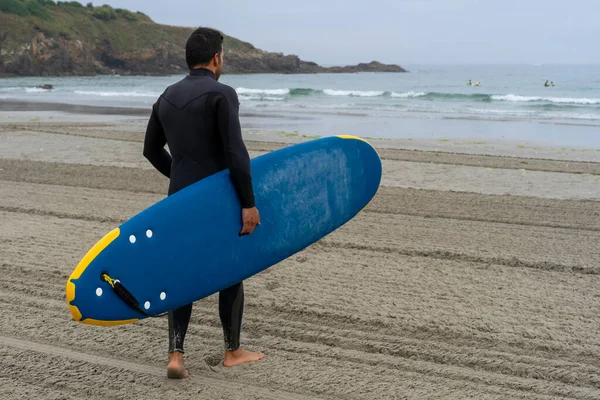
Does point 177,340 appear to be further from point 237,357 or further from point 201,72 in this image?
point 201,72

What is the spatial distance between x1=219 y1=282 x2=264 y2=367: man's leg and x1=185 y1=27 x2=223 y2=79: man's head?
1.14 meters

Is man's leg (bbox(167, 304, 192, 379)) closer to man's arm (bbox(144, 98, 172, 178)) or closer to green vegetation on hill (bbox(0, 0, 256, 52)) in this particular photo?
man's arm (bbox(144, 98, 172, 178))

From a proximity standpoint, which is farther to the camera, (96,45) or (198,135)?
(96,45)

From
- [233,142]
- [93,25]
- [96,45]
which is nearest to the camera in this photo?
[233,142]

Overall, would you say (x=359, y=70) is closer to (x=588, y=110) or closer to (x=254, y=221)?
(x=588, y=110)

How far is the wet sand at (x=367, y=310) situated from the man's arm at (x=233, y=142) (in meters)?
1.03

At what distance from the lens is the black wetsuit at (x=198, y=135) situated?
3023 mm

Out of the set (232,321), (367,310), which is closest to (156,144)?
(232,321)

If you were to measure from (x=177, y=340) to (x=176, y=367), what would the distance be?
0.44 ft

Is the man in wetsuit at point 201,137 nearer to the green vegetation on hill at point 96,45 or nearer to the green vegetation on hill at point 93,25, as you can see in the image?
the green vegetation on hill at point 96,45

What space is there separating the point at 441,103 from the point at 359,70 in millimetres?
86806

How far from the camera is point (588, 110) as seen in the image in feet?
92.1

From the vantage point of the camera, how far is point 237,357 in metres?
3.45

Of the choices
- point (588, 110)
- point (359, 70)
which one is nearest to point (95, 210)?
point (588, 110)
